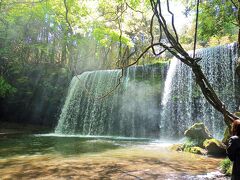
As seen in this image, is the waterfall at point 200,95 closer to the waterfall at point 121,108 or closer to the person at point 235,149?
the waterfall at point 121,108

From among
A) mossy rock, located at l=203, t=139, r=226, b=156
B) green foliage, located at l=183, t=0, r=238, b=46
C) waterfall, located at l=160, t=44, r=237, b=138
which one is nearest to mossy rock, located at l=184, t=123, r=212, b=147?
mossy rock, located at l=203, t=139, r=226, b=156

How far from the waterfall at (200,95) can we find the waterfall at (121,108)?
107cm

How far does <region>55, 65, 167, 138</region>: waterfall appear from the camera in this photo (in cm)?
1951

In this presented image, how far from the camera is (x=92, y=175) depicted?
6812 millimetres

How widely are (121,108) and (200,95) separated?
5.86 metres

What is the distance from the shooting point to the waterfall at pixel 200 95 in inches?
642

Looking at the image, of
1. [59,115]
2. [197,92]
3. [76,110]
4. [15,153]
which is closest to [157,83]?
[197,92]

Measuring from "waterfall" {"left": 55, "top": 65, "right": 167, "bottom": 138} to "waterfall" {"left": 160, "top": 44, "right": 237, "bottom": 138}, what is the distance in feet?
3.51

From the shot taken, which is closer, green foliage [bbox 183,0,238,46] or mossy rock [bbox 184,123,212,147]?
green foliage [bbox 183,0,238,46]

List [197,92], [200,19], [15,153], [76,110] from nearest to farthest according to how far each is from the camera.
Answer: [15,153]
[200,19]
[197,92]
[76,110]

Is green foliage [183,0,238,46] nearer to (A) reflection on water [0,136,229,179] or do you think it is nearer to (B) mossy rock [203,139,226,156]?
(B) mossy rock [203,139,226,156]

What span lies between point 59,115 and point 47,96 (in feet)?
6.31

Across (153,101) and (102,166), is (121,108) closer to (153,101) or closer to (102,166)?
Result: (153,101)

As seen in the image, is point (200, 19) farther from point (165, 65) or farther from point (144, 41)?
point (144, 41)
